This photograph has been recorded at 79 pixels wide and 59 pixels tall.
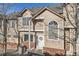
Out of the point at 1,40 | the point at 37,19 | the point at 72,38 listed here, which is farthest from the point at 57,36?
the point at 1,40

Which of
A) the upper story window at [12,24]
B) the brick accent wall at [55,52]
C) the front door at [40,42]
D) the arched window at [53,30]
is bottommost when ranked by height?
the brick accent wall at [55,52]

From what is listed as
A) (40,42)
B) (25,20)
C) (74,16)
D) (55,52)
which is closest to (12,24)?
(25,20)

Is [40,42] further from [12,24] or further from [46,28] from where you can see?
[12,24]

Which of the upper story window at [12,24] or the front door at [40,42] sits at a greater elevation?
the upper story window at [12,24]

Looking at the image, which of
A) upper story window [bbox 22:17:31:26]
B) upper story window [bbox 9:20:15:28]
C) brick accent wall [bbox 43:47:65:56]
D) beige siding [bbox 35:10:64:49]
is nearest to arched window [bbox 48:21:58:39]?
beige siding [bbox 35:10:64:49]

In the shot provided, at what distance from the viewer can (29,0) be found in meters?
2.04

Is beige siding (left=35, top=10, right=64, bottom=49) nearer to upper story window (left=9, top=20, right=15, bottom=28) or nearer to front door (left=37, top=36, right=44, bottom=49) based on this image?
front door (left=37, top=36, right=44, bottom=49)

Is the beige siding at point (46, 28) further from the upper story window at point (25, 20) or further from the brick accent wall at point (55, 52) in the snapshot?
the upper story window at point (25, 20)

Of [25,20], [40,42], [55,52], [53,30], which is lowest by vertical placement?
[55,52]

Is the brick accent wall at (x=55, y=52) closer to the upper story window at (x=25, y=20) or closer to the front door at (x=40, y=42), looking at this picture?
the front door at (x=40, y=42)

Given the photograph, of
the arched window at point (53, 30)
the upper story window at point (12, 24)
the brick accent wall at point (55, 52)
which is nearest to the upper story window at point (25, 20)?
the upper story window at point (12, 24)

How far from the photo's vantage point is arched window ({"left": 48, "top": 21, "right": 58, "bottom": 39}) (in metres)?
2.03

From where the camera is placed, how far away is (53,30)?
6.68 ft

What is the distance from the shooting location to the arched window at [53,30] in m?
2.03
